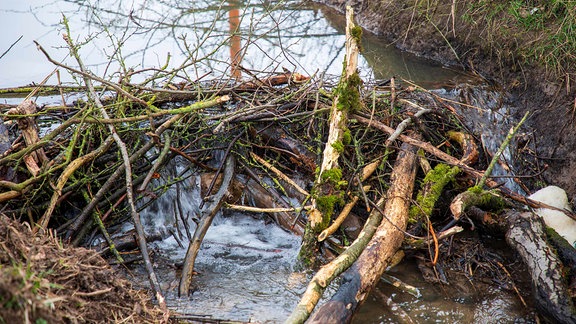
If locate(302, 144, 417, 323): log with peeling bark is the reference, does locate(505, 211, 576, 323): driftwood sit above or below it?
below

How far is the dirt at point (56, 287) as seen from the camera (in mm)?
1729

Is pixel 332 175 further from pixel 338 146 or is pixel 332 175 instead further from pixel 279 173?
pixel 279 173

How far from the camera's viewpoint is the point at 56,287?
2031 mm

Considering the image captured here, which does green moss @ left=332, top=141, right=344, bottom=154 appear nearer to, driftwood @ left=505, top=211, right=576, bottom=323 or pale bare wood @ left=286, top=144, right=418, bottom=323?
pale bare wood @ left=286, top=144, right=418, bottom=323

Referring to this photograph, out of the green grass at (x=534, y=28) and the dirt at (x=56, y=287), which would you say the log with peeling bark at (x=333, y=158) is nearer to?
the dirt at (x=56, y=287)

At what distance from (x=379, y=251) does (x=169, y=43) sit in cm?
604

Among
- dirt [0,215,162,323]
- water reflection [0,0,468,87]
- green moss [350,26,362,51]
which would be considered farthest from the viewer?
water reflection [0,0,468,87]

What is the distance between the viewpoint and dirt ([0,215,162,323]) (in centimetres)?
173

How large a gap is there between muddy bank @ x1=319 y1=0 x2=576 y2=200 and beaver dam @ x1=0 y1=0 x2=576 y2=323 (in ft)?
1.46

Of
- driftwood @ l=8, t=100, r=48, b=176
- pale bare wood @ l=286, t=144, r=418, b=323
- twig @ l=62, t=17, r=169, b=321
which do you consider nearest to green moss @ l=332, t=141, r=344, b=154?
pale bare wood @ l=286, t=144, r=418, b=323

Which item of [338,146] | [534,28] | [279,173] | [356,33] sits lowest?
[279,173]

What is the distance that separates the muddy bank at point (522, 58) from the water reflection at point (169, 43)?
428mm

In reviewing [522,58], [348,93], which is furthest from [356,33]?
[522,58]

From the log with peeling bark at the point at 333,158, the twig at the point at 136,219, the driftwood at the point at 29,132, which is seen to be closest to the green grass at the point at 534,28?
the log with peeling bark at the point at 333,158
